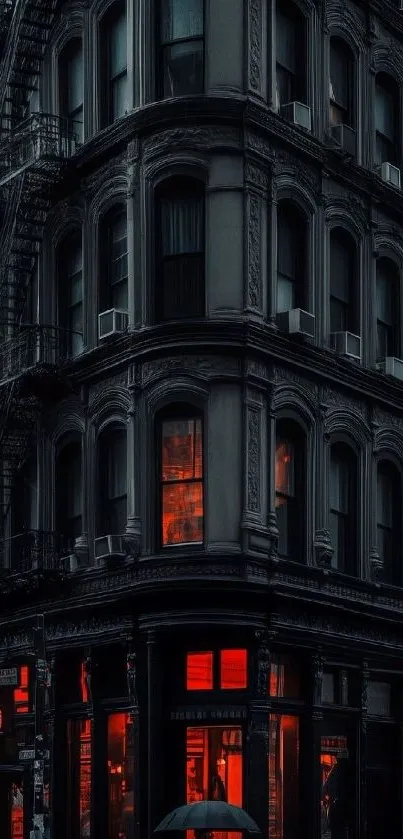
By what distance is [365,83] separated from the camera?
38094 millimetres

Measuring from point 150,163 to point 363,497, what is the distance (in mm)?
8458

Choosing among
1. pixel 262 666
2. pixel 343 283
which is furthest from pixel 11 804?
pixel 343 283

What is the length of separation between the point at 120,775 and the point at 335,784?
4557mm

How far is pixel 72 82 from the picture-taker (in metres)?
37.2

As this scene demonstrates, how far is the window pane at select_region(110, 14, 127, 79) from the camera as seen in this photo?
115ft

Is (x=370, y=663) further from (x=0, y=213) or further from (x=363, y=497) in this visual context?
(x=0, y=213)

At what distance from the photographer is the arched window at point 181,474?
31938 millimetres

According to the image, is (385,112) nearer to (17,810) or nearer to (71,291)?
(71,291)

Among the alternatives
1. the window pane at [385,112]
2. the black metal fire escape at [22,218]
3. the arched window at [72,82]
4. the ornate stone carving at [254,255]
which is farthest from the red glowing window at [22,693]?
the window pane at [385,112]

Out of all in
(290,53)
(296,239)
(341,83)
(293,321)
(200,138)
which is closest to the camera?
(200,138)

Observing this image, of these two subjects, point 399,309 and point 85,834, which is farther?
point 399,309

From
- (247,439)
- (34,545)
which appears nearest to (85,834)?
(34,545)

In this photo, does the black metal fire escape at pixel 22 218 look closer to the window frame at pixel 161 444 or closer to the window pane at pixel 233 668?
the window frame at pixel 161 444

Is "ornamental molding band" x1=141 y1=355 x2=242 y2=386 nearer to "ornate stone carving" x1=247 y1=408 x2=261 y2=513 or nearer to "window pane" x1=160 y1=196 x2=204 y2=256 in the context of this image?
"ornate stone carving" x1=247 y1=408 x2=261 y2=513
